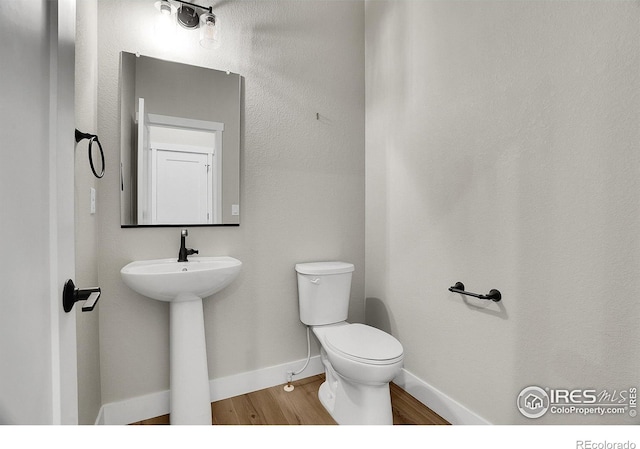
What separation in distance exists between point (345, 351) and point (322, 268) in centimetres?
55

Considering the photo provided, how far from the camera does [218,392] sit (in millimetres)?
1807

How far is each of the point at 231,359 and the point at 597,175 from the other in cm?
195

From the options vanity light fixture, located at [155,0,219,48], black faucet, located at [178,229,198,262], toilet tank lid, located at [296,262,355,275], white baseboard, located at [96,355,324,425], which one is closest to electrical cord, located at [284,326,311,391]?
white baseboard, located at [96,355,324,425]

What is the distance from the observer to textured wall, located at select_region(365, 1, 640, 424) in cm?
102

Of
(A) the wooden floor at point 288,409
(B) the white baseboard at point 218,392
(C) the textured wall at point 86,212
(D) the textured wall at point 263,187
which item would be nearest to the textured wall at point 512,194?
(A) the wooden floor at point 288,409

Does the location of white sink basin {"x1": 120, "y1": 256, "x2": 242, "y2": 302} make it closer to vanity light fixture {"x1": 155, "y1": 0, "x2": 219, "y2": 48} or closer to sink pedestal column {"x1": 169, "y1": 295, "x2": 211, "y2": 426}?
sink pedestal column {"x1": 169, "y1": 295, "x2": 211, "y2": 426}

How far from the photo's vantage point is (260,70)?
1908 millimetres

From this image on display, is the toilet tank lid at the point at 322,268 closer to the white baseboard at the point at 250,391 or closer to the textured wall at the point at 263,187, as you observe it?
the textured wall at the point at 263,187

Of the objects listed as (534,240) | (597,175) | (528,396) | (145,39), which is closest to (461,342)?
(528,396)

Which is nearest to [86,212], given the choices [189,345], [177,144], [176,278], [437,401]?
[176,278]

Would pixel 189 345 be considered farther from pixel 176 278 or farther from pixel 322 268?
pixel 322 268

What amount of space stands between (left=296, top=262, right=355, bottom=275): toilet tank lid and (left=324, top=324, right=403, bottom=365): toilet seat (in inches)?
13.2

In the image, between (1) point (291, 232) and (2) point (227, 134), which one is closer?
(2) point (227, 134)

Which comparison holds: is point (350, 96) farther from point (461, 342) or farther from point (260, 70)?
point (461, 342)
